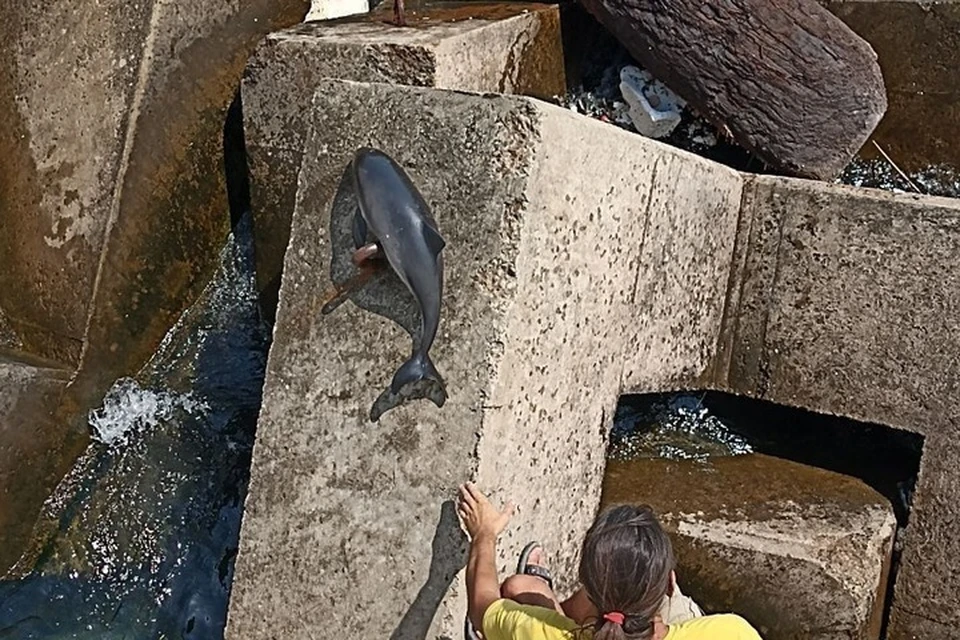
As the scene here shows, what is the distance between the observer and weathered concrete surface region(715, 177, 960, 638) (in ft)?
11.1

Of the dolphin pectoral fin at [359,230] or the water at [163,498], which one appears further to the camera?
the water at [163,498]

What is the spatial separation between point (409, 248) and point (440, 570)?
752 millimetres

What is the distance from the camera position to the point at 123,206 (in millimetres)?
3824

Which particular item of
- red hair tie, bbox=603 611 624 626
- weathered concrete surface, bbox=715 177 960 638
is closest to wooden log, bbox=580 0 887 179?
weathered concrete surface, bbox=715 177 960 638

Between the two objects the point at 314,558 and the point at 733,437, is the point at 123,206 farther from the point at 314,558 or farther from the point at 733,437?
the point at 733,437

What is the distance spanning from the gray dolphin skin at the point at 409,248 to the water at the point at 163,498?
1.28 m

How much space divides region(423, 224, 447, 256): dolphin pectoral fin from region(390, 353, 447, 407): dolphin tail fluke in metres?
0.25

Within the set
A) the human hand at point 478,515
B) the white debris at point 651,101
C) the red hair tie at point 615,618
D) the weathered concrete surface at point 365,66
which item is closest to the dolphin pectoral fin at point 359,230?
the human hand at point 478,515

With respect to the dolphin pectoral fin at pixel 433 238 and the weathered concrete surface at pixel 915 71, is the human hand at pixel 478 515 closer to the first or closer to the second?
the dolphin pectoral fin at pixel 433 238

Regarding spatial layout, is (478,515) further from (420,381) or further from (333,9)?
(333,9)

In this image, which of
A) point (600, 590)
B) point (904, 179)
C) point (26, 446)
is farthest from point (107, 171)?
point (904, 179)

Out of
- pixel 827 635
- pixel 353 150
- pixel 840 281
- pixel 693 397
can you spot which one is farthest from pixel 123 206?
pixel 827 635

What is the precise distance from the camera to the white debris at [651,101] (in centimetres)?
403

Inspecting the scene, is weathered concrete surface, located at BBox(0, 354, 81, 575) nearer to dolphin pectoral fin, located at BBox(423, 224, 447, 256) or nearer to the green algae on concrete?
the green algae on concrete
